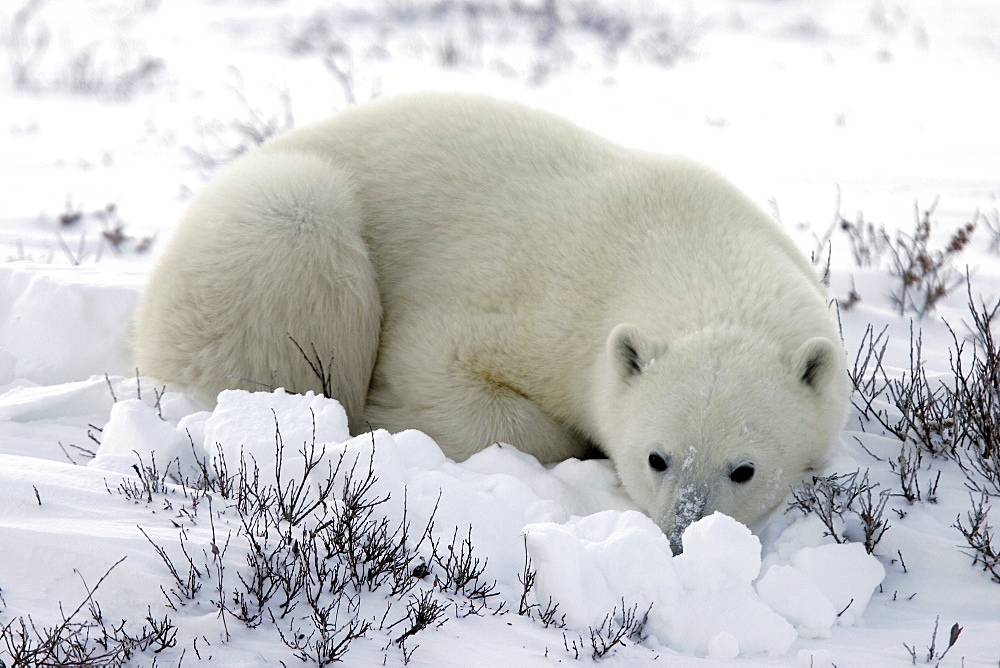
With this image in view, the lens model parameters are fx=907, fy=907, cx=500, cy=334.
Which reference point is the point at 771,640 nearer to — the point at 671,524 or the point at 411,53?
the point at 671,524

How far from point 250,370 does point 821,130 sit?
7.66 meters

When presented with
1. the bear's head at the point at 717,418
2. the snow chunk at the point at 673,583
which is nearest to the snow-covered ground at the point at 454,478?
the snow chunk at the point at 673,583

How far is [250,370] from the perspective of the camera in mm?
3639

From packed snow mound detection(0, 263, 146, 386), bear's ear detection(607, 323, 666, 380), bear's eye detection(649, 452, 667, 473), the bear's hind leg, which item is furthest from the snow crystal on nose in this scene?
packed snow mound detection(0, 263, 146, 386)

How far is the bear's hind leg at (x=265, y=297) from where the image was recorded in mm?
3627

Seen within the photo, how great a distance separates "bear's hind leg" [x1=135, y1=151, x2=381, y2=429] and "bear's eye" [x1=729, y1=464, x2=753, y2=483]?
1560 millimetres

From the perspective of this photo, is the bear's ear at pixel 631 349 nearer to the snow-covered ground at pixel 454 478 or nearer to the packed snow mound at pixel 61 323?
the snow-covered ground at pixel 454 478

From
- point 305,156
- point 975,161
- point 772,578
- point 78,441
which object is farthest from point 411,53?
point 772,578

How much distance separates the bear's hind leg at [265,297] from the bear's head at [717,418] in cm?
120

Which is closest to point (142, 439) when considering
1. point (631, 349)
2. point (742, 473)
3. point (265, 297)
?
point (265, 297)

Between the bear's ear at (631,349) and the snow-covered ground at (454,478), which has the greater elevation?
the bear's ear at (631,349)

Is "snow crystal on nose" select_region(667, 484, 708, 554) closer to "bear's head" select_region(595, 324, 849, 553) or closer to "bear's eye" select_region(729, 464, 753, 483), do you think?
"bear's head" select_region(595, 324, 849, 553)

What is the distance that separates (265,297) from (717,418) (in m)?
1.85

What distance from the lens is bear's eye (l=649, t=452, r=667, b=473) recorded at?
9.52 feet
